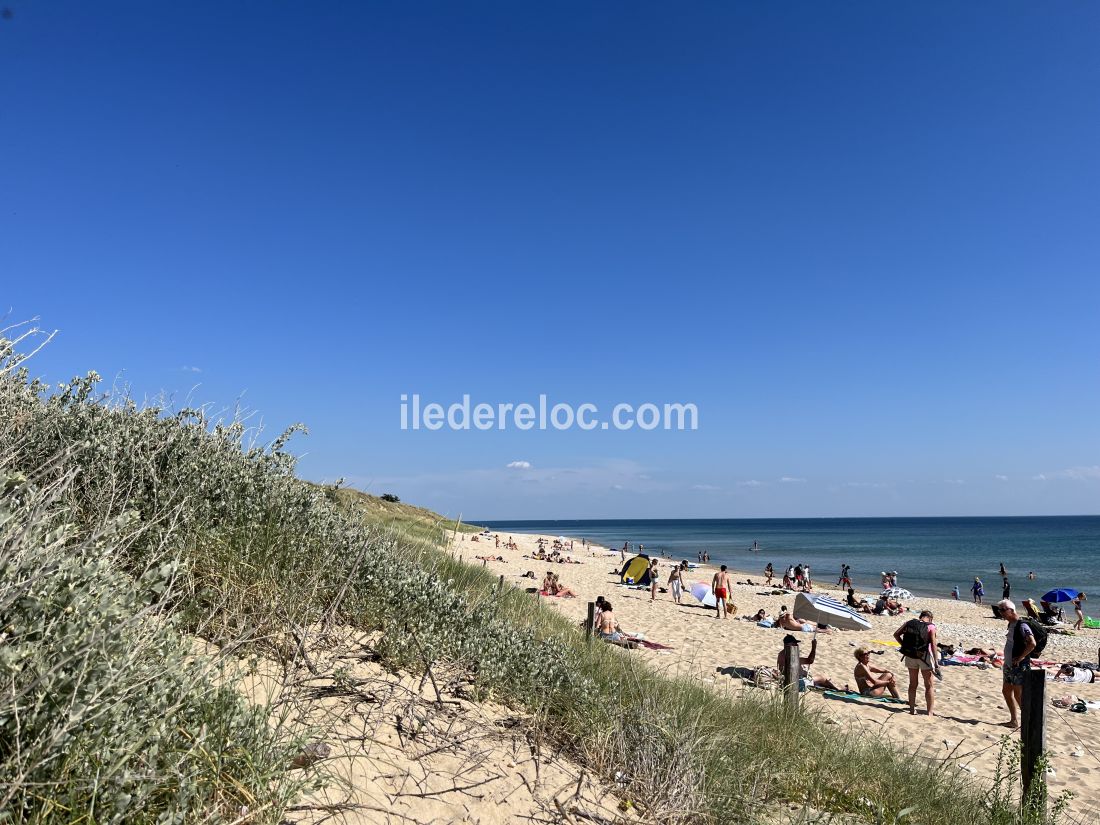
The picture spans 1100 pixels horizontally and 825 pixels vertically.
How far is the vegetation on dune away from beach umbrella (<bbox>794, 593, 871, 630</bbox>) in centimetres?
1484

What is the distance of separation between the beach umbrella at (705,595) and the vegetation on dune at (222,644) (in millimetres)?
17499

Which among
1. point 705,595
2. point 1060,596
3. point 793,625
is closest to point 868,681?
point 793,625

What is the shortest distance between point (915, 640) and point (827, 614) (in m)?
9.68

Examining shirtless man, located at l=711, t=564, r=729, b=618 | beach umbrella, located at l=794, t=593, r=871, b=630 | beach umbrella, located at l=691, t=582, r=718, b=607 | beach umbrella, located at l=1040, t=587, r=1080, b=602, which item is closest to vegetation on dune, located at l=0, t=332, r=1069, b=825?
beach umbrella, located at l=794, t=593, r=871, b=630

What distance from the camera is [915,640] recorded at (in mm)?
9953

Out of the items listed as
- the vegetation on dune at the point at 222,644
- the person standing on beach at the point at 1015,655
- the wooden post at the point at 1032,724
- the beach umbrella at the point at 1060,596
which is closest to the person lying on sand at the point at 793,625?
the person standing on beach at the point at 1015,655

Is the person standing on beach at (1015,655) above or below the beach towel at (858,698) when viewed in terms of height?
above

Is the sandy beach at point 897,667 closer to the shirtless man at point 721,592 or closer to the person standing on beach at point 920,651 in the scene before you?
the shirtless man at point 721,592

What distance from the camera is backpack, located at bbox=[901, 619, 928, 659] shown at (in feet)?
32.5

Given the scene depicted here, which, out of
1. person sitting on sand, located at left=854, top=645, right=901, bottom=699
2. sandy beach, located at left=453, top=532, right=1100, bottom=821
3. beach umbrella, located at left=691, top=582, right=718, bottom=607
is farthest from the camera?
beach umbrella, located at left=691, top=582, right=718, bottom=607

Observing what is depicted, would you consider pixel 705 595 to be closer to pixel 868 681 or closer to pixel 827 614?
pixel 827 614

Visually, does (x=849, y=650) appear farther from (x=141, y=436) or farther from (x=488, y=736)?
(x=141, y=436)

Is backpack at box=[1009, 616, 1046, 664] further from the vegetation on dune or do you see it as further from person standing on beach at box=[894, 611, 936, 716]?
the vegetation on dune

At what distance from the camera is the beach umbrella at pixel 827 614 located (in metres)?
18.9
